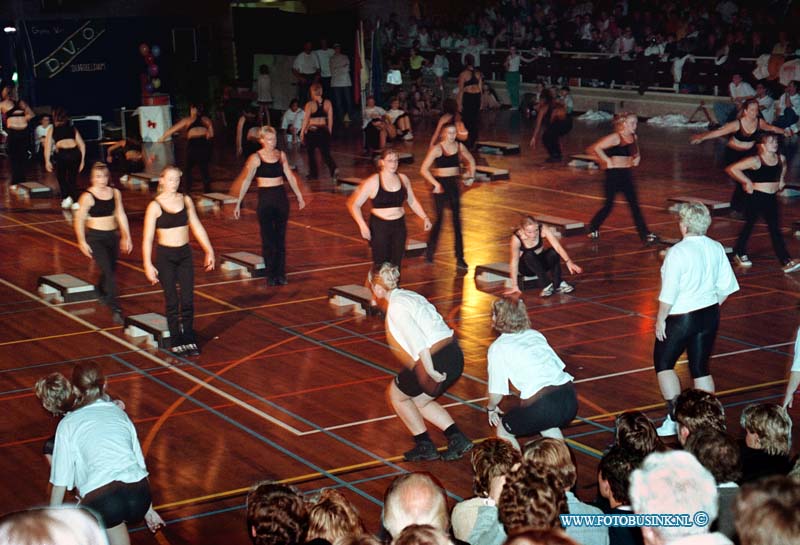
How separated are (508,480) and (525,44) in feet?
106

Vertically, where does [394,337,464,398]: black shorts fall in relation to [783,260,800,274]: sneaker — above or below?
above

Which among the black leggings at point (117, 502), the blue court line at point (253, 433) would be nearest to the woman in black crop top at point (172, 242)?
the blue court line at point (253, 433)

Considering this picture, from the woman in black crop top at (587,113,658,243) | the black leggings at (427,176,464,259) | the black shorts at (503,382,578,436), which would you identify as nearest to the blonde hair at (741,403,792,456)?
the black shorts at (503,382,578,436)

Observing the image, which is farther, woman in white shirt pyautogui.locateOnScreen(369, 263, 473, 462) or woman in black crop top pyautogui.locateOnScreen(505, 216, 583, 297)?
woman in black crop top pyautogui.locateOnScreen(505, 216, 583, 297)

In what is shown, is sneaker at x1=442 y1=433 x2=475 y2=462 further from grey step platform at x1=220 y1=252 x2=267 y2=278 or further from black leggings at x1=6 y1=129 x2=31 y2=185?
black leggings at x1=6 y1=129 x2=31 y2=185

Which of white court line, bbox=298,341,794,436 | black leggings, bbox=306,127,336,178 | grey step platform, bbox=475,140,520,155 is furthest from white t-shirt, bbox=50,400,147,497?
grey step platform, bbox=475,140,520,155

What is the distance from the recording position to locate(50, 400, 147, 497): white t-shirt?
20.7 ft

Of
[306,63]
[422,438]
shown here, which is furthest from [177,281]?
[306,63]

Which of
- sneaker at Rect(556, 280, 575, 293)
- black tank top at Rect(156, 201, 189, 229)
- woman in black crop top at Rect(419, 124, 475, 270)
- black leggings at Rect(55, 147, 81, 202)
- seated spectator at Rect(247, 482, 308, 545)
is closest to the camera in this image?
seated spectator at Rect(247, 482, 308, 545)

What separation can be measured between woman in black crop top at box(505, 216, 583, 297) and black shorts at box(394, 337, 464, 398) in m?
4.44

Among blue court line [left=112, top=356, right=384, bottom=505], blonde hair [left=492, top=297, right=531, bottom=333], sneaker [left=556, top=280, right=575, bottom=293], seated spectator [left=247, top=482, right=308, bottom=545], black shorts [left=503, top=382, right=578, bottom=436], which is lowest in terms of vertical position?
blue court line [left=112, top=356, right=384, bottom=505]

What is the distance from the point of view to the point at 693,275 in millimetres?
8914

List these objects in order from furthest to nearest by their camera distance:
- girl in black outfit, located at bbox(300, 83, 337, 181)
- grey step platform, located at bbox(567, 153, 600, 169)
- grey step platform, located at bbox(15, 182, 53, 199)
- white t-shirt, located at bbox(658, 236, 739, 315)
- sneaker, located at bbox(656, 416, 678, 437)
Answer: grey step platform, located at bbox(567, 153, 600, 169) < girl in black outfit, located at bbox(300, 83, 337, 181) < grey step platform, located at bbox(15, 182, 53, 199) < sneaker, located at bbox(656, 416, 678, 437) < white t-shirt, located at bbox(658, 236, 739, 315)

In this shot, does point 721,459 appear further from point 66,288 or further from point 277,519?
point 66,288
